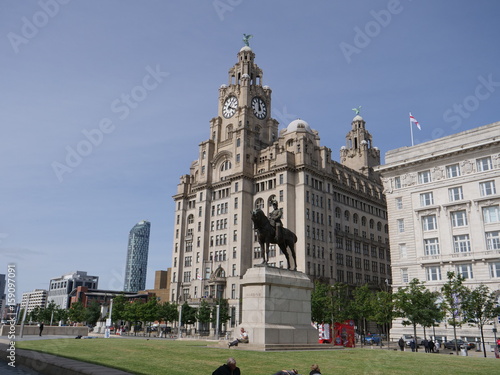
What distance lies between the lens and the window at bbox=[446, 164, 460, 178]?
58.8 metres

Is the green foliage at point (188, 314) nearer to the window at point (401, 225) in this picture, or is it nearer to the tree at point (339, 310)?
the tree at point (339, 310)

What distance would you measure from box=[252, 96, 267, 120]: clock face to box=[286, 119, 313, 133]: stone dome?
8.93 m

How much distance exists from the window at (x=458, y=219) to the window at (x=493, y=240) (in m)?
3.31

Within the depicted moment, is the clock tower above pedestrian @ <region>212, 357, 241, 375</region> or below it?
above

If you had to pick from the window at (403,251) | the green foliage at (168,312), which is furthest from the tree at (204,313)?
the window at (403,251)

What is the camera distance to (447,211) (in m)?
58.4

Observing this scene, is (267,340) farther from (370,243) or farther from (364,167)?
(364,167)

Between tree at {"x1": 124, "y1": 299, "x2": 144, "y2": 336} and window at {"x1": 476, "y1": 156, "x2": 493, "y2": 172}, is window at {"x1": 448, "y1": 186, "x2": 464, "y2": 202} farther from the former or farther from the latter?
tree at {"x1": 124, "y1": 299, "x2": 144, "y2": 336}

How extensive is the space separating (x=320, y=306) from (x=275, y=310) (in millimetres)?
45601

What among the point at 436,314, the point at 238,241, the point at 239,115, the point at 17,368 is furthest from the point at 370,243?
the point at 17,368

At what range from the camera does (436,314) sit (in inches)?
1817

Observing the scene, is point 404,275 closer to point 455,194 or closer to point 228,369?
point 455,194

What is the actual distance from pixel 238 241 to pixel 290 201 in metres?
15.0

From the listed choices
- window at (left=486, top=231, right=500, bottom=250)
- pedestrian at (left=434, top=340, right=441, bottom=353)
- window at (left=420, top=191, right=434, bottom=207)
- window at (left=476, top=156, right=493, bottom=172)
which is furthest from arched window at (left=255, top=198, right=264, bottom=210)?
pedestrian at (left=434, top=340, right=441, bottom=353)
